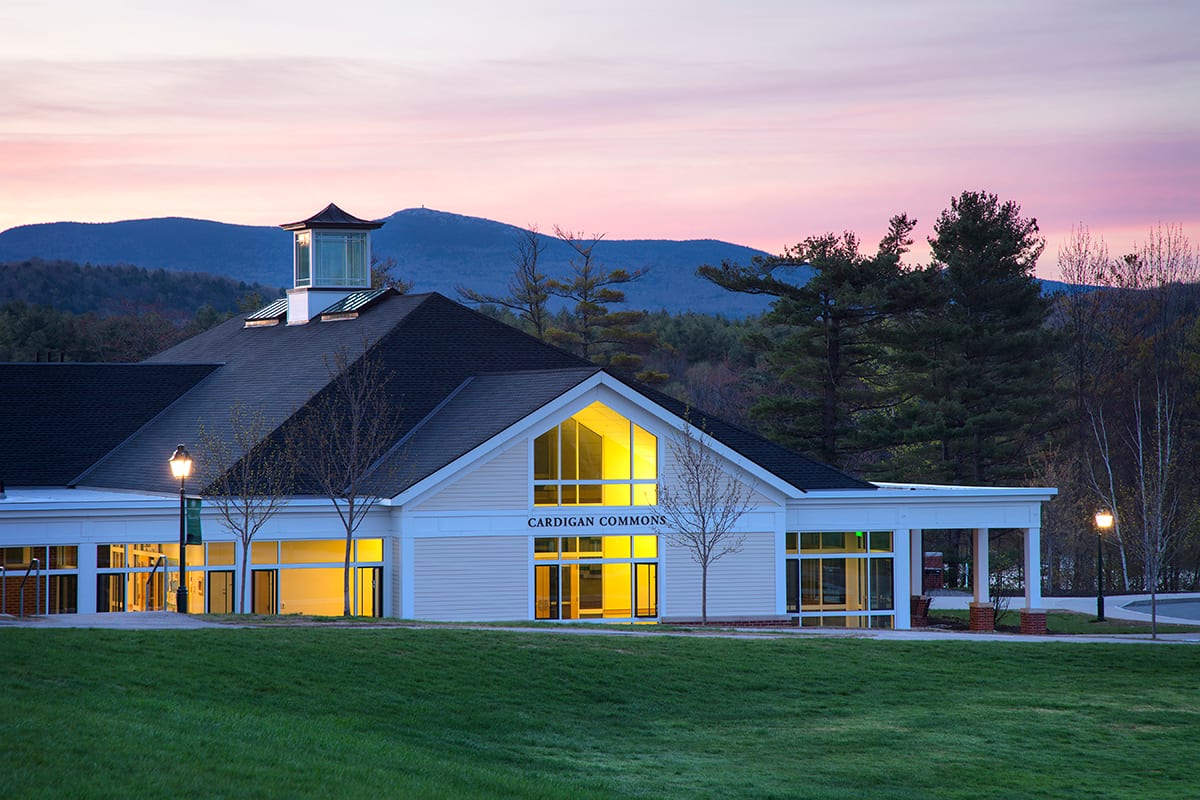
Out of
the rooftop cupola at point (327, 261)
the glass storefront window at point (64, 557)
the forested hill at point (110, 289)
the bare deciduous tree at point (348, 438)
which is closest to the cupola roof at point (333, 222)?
the rooftop cupola at point (327, 261)

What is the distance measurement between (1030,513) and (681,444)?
987 cm

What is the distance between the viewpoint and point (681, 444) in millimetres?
36906

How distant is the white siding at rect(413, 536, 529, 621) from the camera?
3469 cm

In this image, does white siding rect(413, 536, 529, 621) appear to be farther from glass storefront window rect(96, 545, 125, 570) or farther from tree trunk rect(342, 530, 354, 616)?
glass storefront window rect(96, 545, 125, 570)

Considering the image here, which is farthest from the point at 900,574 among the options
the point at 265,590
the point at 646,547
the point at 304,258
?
the point at 304,258

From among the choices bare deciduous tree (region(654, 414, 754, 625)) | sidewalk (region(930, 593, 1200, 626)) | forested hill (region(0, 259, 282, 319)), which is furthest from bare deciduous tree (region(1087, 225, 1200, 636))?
forested hill (region(0, 259, 282, 319))

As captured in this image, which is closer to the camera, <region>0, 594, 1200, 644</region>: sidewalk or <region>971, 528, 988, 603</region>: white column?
<region>0, 594, 1200, 644</region>: sidewalk

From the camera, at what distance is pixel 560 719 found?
20.7 meters

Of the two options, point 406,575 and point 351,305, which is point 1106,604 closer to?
point 351,305

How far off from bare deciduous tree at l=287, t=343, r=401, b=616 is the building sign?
374cm

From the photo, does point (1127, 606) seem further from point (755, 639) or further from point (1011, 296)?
point (755, 639)

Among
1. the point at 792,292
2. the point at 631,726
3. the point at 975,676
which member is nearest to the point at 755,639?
the point at 975,676

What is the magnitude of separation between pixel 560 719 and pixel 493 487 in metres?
15.1

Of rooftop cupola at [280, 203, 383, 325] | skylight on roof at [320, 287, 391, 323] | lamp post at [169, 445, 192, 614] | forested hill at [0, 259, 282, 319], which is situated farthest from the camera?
forested hill at [0, 259, 282, 319]
